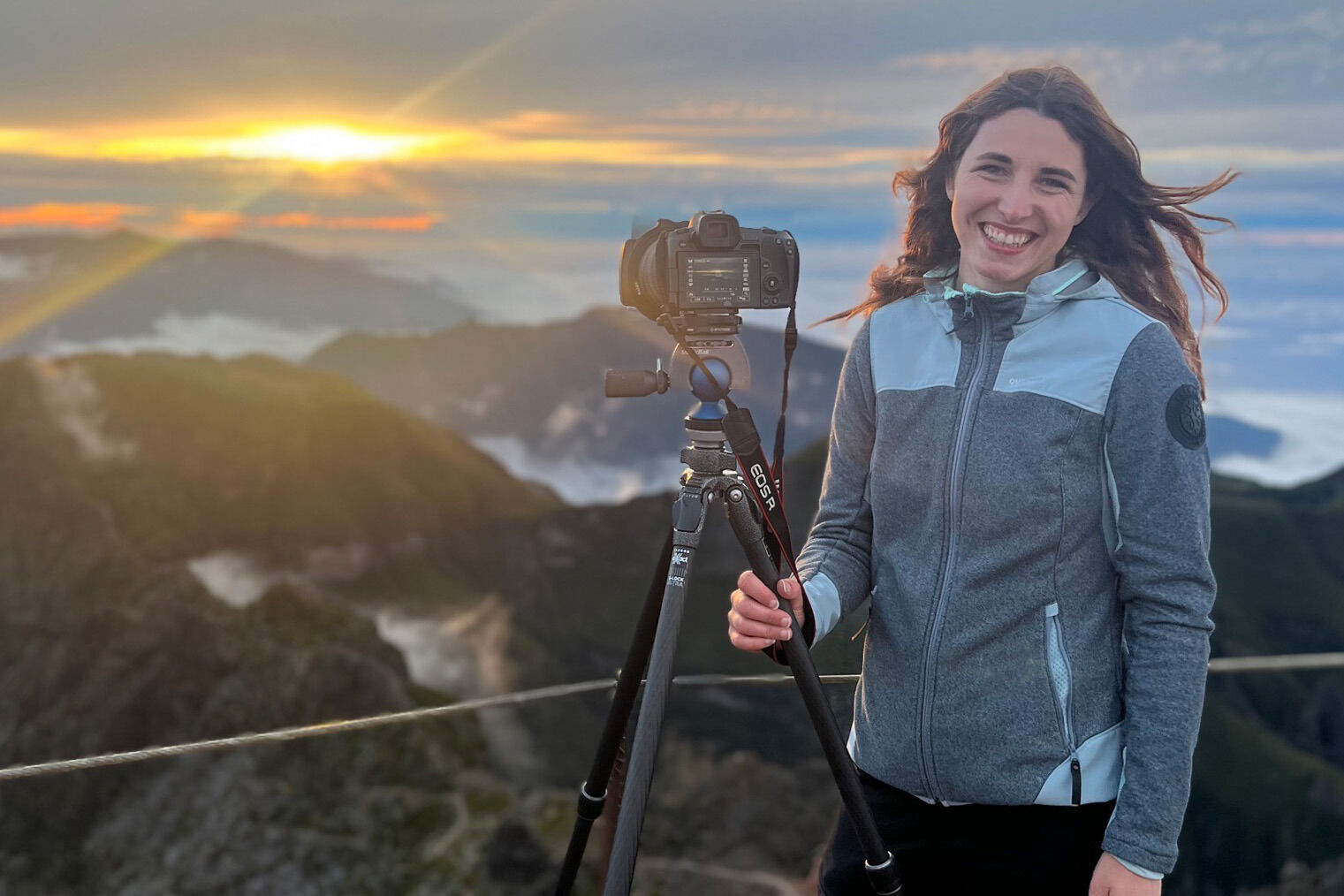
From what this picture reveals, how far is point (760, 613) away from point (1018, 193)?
709 mm

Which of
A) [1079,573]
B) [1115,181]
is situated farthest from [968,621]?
[1115,181]

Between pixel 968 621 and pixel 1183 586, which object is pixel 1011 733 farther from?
pixel 1183 586

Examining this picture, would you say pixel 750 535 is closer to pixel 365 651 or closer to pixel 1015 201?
pixel 1015 201

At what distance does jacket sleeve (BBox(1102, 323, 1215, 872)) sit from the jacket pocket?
0.24 ft

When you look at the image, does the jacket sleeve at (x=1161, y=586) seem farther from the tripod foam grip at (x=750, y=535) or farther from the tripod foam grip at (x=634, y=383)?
the tripod foam grip at (x=634, y=383)

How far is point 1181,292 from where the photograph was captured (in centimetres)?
165

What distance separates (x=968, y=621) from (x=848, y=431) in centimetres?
37

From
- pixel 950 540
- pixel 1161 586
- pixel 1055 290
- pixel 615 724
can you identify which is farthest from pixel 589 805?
pixel 1055 290

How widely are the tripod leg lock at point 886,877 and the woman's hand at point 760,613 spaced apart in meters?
0.37

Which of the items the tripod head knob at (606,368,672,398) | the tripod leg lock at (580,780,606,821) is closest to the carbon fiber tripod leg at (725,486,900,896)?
the tripod head knob at (606,368,672,398)

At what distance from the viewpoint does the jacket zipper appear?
1531 millimetres

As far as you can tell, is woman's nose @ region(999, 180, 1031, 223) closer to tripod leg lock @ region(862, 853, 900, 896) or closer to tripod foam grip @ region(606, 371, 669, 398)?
tripod foam grip @ region(606, 371, 669, 398)

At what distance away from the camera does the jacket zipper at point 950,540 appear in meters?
1.53

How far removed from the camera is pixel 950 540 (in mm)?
1544
